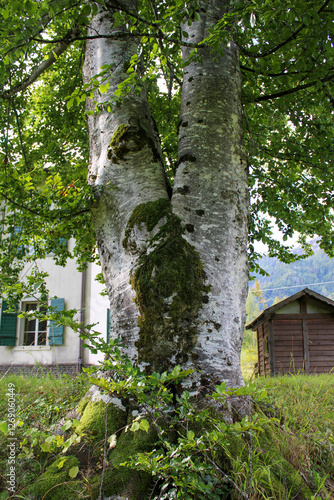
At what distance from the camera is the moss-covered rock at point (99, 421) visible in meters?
1.82

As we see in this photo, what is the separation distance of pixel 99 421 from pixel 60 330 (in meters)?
8.61

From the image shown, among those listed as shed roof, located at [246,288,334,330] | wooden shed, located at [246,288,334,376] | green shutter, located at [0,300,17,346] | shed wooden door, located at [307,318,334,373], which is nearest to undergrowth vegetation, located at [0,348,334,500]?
green shutter, located at [0,300,17,346]

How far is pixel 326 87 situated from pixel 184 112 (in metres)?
1.29

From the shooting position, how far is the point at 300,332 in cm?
1229

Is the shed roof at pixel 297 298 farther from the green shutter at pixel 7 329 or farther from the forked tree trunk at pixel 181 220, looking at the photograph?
the forked tree trunk at pixel 181 220

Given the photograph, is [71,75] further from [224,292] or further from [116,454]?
[116,454]

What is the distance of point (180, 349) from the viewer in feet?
6.34

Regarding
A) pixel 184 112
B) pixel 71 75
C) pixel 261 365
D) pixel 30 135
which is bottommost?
pixel 261 365

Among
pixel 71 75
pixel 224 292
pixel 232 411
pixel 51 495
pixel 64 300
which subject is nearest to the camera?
pixel 51 495

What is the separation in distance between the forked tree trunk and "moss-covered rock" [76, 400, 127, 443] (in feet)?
1.01

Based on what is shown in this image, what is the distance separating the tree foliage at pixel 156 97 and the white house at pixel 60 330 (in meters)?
5.44

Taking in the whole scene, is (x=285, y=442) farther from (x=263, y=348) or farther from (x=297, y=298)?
(x=263, y=348)

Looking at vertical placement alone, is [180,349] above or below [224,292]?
below

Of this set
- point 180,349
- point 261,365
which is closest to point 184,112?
point 180,349
